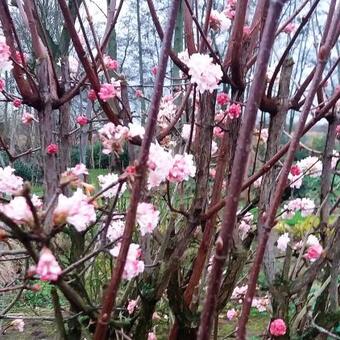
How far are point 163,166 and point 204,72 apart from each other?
58 cm

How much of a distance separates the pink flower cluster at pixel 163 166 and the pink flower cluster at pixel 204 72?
412mm

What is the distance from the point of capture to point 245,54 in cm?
185

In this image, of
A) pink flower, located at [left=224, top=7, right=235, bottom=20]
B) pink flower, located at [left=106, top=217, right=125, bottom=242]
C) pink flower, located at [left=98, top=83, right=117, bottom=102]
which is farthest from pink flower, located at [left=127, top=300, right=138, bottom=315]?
pink flower, located at [left=224, top=7, right=235, bottom=20]

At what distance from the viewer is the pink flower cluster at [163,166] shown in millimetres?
1020

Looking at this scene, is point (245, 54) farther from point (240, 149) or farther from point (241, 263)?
point (240, 149)

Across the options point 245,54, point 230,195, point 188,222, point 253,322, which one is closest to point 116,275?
point 230,195

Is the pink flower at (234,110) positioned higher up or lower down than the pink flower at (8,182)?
higher up

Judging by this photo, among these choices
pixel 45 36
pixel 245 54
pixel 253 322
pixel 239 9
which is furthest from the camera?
pixel 253 322

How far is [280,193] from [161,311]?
7.17 ft

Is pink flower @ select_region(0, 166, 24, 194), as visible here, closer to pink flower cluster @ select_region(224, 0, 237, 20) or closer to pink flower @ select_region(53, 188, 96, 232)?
pink flower @ select_region(53, 188, 96, 232)

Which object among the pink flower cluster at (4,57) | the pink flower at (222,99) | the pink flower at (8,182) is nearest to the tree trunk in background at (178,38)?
the pink flower at (222,99)

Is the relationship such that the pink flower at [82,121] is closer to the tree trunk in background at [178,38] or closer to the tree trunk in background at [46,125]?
the tree trunk in background at [46,125]


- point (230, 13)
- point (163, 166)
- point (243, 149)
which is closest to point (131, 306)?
point (163, 166)

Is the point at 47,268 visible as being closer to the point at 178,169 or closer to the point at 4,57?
the point at 178,169
